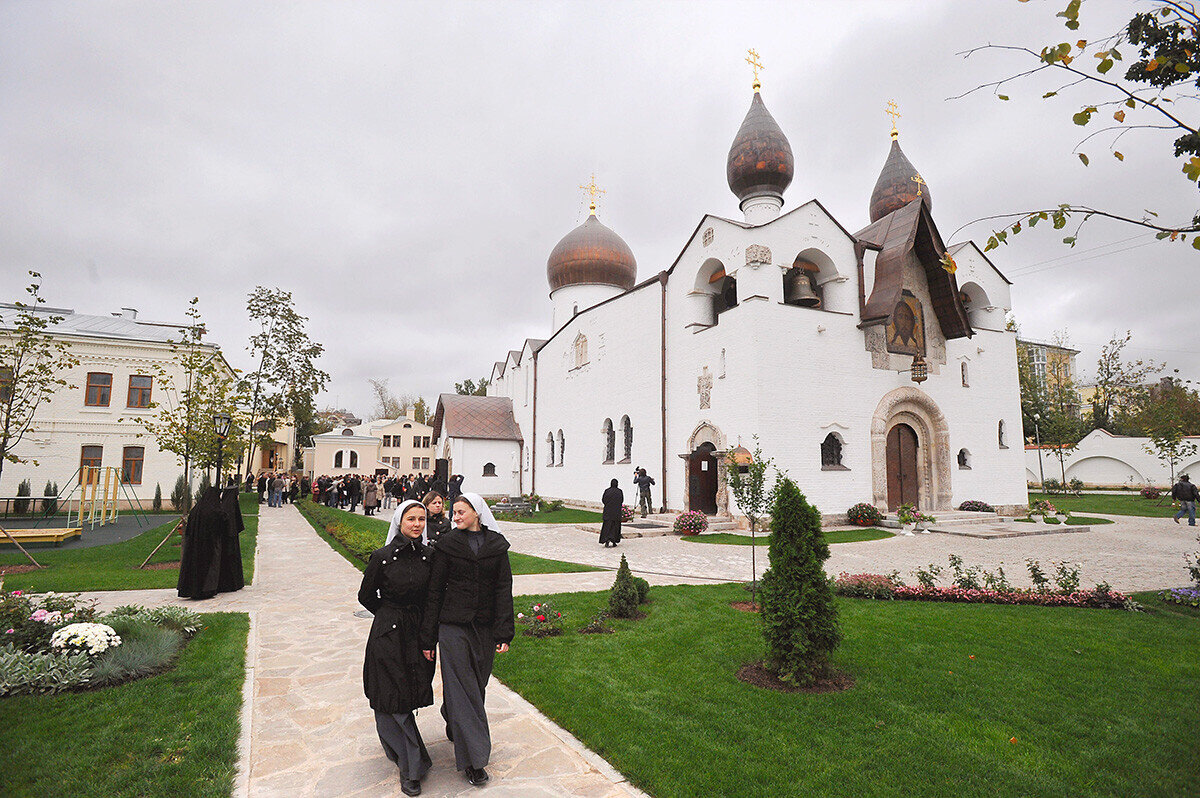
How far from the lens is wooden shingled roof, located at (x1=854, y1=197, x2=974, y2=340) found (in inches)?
711

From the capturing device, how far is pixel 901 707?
4516 mm

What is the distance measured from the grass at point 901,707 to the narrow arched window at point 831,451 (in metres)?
10.9

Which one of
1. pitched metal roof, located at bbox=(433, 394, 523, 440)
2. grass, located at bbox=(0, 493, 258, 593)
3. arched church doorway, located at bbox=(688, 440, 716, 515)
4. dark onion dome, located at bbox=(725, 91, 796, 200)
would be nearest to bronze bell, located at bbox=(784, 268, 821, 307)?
dark onion dome, located at bbox=(725, 91, 796, 200)

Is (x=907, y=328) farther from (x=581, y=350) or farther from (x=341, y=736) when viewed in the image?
(x=341, y=736)

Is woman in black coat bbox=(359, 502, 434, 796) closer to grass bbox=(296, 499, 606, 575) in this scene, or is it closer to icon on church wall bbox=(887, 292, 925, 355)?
grass bbox=(296, 499, 606, 575)

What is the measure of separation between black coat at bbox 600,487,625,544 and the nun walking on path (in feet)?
33.3

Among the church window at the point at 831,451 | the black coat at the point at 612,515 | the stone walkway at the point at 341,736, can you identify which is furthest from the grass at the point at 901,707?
the church window at the point at 831,451

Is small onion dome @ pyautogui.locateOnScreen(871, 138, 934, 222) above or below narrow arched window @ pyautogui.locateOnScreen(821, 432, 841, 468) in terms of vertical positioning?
above

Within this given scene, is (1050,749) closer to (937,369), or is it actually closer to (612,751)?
(612,751)

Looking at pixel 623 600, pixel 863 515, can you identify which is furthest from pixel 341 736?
pixel 863 515

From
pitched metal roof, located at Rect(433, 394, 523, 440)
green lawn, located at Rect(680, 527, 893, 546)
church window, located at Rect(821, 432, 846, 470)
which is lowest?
green lawn, located at Rect(680, 527, 893, 546)

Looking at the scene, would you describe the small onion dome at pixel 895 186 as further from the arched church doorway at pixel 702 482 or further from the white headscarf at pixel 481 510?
the white headscarf at pixel 481 510

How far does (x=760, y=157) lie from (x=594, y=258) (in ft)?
34.2

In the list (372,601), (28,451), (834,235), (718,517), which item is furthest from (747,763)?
(28,451)
